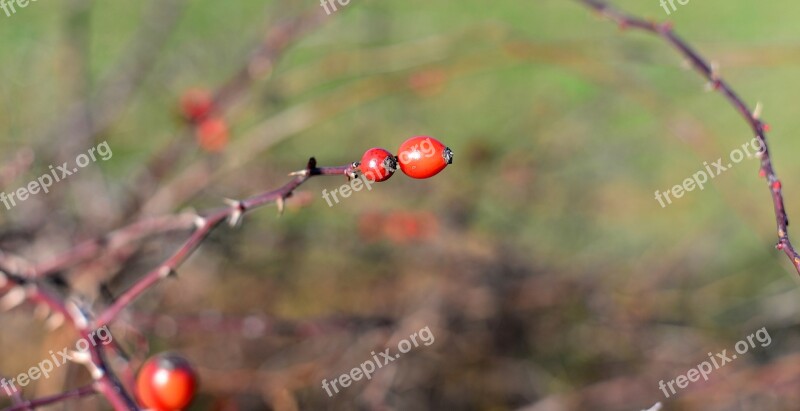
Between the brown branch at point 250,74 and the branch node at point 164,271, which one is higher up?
the brown branch at point 250,74

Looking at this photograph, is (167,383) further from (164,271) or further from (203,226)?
(203,226)

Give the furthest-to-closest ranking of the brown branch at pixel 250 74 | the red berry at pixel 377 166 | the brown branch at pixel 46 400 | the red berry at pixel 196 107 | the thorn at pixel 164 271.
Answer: the red berry at pixel 196 107
the brown branch at pixel 250 74
the thorn at pixel 164 271
the brown branch at pixel 46 400
the red berry at pixel 377 166

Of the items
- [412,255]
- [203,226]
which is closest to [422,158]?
[203,226]

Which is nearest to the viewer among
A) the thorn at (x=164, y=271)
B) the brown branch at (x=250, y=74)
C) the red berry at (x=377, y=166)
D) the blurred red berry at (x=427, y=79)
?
the red berry at (x=377, y=166)

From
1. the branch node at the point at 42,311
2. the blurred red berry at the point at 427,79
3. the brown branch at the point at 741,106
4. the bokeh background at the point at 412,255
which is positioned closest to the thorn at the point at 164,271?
the bokeh background at the point at 412,255

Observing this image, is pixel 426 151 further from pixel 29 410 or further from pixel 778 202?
pixel 29 410

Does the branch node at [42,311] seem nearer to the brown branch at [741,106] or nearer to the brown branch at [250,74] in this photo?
the brown branch at [250,74]

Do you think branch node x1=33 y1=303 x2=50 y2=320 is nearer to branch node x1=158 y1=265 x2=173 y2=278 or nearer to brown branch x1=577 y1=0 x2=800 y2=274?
branch node x1=158 y1=265 x2=173 y2=278

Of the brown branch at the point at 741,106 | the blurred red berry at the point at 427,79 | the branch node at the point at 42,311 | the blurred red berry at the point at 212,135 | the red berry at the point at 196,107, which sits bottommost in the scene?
the brown branch at the point at 741,106
